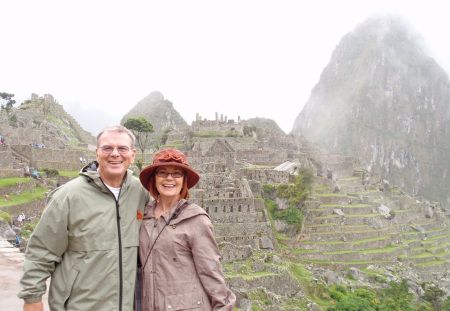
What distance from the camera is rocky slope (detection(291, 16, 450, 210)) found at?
562ft

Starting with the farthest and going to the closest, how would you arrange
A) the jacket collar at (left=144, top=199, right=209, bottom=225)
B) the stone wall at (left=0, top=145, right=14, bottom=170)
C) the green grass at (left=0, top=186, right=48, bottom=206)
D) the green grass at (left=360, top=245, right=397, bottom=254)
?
the green grass at (left=360, top=245, right=397, bottom=254) → the stone wall at (left=0, top=145, right=14, bottom=170) → the green grass at (left=0, top=186, right=48, bottom=206) → the jacket collar at (left=144, top=199, right=209, bottom=225)

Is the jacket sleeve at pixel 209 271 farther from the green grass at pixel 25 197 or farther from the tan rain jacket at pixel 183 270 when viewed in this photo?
the green grass at pixel 25 197

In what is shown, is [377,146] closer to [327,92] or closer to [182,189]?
[327,92]

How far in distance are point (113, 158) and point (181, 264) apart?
Answer: 1354 mm

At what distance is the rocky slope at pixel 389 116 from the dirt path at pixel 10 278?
160 metres

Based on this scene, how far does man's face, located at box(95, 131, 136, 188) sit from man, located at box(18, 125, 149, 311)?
0.11ft

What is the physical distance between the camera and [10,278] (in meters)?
6.78

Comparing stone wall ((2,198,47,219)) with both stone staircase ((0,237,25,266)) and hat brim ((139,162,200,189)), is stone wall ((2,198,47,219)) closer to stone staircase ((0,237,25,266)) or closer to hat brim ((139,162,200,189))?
stone staircase ((0,237,25,266))

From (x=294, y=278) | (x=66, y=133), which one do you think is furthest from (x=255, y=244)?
(x=66, y=133)

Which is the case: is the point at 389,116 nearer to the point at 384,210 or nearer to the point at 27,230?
the point at 384,210

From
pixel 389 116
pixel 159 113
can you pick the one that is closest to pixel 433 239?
pixel 159 113

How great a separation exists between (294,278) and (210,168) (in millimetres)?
10993

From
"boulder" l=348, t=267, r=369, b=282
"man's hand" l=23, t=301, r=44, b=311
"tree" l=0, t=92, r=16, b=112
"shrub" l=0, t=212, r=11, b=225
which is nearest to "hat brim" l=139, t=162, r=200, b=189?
"man's hand" l=23, t=301, r=44, b=311

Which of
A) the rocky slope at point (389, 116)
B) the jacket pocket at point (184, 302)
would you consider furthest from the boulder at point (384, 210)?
the rocky slope at point (389, 116)
